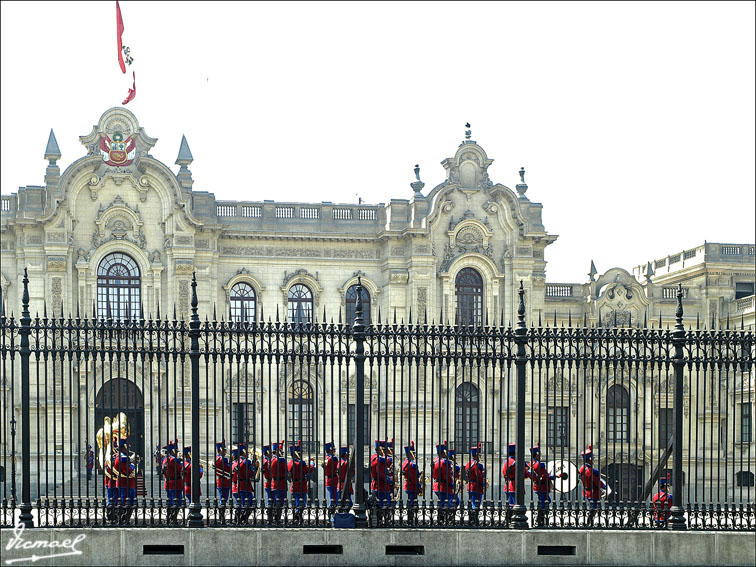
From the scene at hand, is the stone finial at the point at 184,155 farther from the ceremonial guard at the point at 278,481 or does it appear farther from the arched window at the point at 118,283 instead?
the ceremonial guard at the point at 278,481

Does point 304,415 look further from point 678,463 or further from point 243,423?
point 678,463

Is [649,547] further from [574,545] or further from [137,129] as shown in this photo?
[137,129]

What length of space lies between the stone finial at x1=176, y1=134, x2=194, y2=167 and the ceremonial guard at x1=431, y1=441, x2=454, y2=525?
72.2 ft

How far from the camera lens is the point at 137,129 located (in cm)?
3372

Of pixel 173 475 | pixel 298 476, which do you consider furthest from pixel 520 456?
pixel 173 475

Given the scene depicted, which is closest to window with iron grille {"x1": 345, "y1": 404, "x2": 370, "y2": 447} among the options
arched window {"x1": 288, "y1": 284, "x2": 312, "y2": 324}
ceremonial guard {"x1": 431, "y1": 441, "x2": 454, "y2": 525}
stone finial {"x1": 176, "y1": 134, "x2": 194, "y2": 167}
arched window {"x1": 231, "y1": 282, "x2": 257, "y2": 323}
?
ceremonial guard {"x1": 431, "y1": 441, "x2": 454, "y2": 525}

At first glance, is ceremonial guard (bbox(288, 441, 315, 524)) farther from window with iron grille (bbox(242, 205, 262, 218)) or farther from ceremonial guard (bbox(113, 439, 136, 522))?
window with iron grille (bbox(242, 205, 262, 218))

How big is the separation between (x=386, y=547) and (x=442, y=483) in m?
1.45

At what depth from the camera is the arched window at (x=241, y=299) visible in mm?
34938

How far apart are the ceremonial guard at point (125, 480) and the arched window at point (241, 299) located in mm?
20797

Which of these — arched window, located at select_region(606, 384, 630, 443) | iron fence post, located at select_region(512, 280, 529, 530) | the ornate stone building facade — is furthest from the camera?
the ornate stone building facade

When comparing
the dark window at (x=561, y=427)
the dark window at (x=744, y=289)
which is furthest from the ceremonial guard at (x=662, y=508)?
the dark window at (x=744, y=289)

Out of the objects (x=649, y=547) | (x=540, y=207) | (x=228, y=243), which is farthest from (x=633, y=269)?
(x=649, y=547)

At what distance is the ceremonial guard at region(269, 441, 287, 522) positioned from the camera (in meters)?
13.7
